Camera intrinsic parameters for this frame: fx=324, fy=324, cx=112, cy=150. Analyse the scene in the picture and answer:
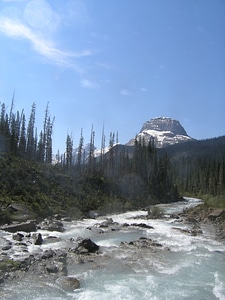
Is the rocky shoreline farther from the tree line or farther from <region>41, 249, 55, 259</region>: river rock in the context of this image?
the tree line

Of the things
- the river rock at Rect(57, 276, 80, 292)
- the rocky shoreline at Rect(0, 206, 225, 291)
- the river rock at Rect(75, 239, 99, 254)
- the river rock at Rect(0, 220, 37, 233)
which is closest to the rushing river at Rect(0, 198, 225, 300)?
the river rock at Rect(57, 276, 80, 292)

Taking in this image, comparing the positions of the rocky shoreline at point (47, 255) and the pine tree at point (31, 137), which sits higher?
the pine tree at point (31, 137)

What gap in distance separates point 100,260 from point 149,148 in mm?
84570

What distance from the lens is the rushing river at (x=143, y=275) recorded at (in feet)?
43.9

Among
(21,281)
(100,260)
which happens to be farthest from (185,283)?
(21,281)

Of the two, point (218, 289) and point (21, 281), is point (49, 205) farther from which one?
point (218, 289)

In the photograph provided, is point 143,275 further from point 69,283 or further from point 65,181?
point 65,181

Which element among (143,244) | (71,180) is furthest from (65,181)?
(143,244)


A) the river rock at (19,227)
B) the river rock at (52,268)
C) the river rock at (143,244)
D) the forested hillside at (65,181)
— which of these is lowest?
the river rock at (52,268)

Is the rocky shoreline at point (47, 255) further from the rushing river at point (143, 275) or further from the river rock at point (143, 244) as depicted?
the rushing river at point (143, 275)

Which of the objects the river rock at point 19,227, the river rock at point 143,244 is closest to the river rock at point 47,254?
the river rock at point 143,244

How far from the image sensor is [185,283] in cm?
1531

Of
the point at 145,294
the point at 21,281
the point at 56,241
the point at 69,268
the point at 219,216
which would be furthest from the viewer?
the point at 219,216

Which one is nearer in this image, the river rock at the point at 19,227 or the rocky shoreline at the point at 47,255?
the rocky shoreline at the point at 47,255
